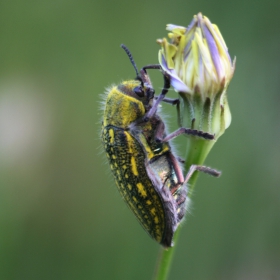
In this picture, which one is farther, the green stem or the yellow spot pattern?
the yellow spot pattern

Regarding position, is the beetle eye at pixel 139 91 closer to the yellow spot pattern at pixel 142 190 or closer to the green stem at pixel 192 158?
the yellow spot pattern at pixel 142 190

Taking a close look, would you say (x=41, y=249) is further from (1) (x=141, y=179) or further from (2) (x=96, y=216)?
(1) (x=141, y=179)

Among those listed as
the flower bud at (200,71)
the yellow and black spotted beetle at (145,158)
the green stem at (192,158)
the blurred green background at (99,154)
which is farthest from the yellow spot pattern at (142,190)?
the blurred green background at (99,154)

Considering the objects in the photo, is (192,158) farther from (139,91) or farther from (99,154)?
(99,154)

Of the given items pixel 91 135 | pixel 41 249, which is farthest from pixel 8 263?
pixel 91 135

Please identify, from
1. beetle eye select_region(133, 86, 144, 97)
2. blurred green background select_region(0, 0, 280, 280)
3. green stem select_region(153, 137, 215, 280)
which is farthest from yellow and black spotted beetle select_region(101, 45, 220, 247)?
blurred green background select_region(0, 0, 280, 280)

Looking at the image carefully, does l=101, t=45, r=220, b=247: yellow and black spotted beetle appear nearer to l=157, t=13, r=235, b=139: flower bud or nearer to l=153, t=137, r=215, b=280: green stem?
l=153, t=137, r=215, b=280: green stem
